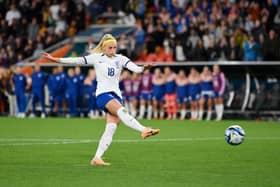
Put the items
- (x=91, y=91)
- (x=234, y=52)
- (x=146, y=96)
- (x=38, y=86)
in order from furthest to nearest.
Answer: (x=38, y=86), (x=91, y=91), (x=146, y=96), (x=234, y=52)

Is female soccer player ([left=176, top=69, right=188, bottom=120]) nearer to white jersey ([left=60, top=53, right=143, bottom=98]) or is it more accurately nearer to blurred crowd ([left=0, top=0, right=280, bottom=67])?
blurred crowd ([left=0, top=0, right=280, bottom=67])

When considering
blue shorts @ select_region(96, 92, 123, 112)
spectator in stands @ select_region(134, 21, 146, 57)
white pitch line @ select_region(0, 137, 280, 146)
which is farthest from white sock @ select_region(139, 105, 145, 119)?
blue shorts @ select_region(96, 92, 123, 112)

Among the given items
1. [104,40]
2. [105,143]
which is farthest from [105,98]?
[104,40]

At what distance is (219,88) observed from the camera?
1236 inches

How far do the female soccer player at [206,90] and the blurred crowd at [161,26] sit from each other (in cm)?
84

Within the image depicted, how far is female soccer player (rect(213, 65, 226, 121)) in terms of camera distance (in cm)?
3103

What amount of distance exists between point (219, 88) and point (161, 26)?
450 cm

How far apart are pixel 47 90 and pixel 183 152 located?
67.1ft

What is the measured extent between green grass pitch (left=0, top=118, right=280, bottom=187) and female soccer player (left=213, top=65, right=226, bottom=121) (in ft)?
25.2

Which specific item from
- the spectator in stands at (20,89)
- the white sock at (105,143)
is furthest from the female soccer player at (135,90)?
the white sock at (105,143)

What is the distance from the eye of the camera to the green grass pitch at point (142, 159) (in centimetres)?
1163

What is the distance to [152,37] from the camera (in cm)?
3431

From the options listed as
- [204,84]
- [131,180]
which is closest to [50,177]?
[131,180]

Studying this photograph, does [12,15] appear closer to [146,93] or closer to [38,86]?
[38,86]
